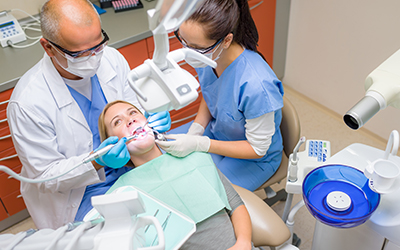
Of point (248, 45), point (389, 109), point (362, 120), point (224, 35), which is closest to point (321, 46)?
point (389, 109)

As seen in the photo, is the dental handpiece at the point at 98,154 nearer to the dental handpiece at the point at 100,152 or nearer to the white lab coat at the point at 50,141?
the dental handpiece at the point at 100,152

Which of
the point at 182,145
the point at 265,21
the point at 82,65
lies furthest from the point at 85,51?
the point at 265,21

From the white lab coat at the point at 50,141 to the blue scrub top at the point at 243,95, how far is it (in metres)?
0.54

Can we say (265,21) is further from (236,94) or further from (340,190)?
(340,190)

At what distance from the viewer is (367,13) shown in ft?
7.20

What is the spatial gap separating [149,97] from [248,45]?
817 mm

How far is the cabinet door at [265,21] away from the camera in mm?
2535

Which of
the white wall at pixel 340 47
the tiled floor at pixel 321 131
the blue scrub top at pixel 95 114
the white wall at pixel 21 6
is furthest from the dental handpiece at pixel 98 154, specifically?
the white wall at pixel 340 47

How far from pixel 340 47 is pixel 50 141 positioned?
6.55ft

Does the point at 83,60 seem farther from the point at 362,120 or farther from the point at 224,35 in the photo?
the point at 362,120

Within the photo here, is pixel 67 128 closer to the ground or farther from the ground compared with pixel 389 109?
farther from the ground

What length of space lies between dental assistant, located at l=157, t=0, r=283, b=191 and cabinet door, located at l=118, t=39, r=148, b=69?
63 cm

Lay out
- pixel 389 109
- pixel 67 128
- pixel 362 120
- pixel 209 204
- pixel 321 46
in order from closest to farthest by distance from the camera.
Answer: pixel 362 120 < pixel 209 204 < pixel 67 128 < pixel 389 109 < pixel 321 46

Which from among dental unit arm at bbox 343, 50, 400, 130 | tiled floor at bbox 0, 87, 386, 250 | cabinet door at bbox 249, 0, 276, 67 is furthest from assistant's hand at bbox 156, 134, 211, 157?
Result: cabinet door at bbox 249, 0, 276, 67
